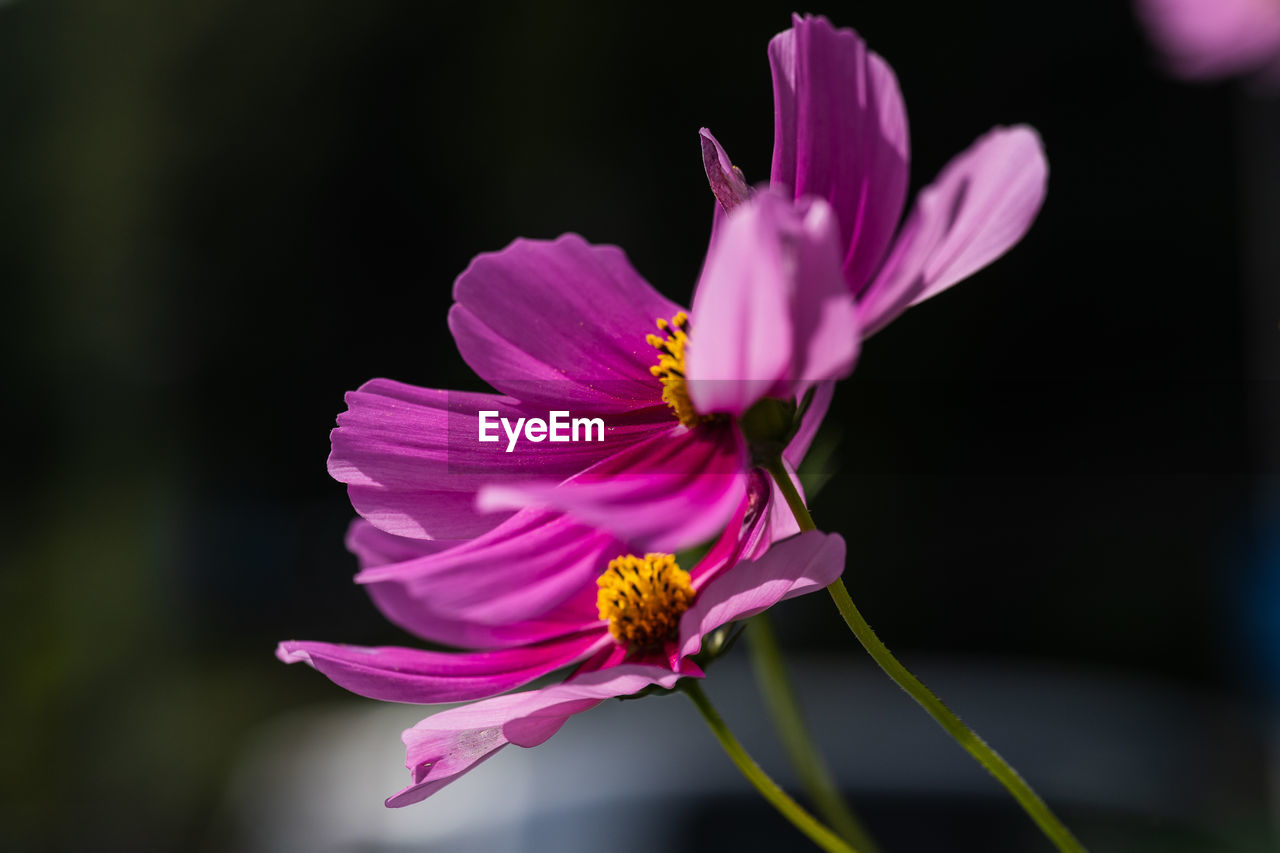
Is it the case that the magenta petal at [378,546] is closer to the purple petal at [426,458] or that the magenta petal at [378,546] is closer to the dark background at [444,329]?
the purple petal at [426,458]

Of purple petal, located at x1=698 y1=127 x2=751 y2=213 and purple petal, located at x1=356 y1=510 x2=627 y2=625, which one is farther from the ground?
purple petal, located at x1=698 y1=127 x2=751 y2=213

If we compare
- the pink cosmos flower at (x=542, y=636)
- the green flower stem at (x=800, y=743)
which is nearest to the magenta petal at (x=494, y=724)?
the pink cosmos flower at (x=542, y=636)

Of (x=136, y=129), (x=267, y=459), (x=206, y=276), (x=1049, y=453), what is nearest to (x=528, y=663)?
(x=1049, y=453)

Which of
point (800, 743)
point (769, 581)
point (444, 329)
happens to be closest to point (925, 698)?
point (769, 581)

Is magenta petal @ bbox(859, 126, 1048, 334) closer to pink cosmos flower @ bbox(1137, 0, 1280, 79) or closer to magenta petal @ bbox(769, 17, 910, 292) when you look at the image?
magenta petal @ bbox(769, 17, 910, 292)

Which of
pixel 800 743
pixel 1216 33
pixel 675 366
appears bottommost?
pixel 800 743

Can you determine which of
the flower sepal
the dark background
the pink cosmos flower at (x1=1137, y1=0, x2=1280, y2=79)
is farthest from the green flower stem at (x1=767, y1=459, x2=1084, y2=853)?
the dark background

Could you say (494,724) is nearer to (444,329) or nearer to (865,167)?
(865,167)
